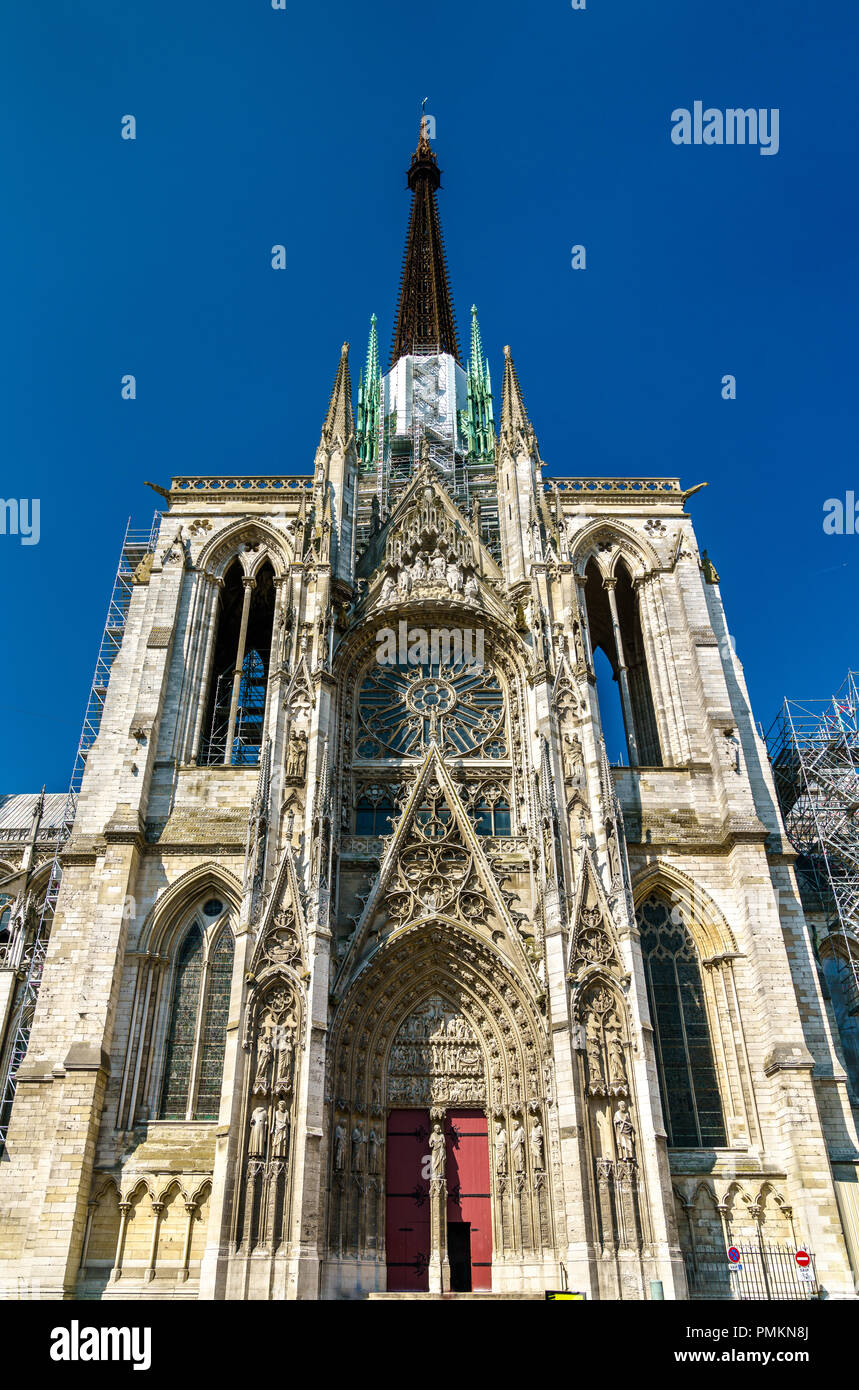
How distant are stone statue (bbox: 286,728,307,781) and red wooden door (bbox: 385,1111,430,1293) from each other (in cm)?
621

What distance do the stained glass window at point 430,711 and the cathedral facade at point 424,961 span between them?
0.08 metres

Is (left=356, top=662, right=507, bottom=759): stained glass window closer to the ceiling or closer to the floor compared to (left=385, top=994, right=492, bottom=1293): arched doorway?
closer to the ceiling

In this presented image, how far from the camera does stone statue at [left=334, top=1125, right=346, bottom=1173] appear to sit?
1620 centimetres

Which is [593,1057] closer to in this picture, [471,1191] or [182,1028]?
[471,1191]

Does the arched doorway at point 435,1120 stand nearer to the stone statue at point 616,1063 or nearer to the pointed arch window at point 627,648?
the stone statue at point 616,1063

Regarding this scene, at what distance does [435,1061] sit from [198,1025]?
4367 mm

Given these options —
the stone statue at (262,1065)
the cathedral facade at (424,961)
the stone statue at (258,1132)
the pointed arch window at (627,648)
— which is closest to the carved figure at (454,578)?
the cathedral facade at (424,961)

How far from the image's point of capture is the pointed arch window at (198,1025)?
1758 cm

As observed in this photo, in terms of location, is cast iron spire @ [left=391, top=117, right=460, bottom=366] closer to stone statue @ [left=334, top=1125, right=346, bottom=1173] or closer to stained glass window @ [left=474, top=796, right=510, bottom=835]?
stained glass window @ [left=474, top=796, right=510, bottom=835]

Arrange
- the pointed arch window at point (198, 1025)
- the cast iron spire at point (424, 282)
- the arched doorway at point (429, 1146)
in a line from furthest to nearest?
the cast iron spire at point (424, 282), the pointed arch window at point (198, 1025), the arched doorway at point (429, 1146)

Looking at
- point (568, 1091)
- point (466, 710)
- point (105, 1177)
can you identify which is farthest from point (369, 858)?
A: point (105, 1177)

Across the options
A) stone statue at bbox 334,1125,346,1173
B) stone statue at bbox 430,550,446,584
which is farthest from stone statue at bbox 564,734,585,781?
stone statue at bbox 334,1125,346,1173

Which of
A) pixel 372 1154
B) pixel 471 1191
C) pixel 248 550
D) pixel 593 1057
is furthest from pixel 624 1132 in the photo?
pixel 248 550
